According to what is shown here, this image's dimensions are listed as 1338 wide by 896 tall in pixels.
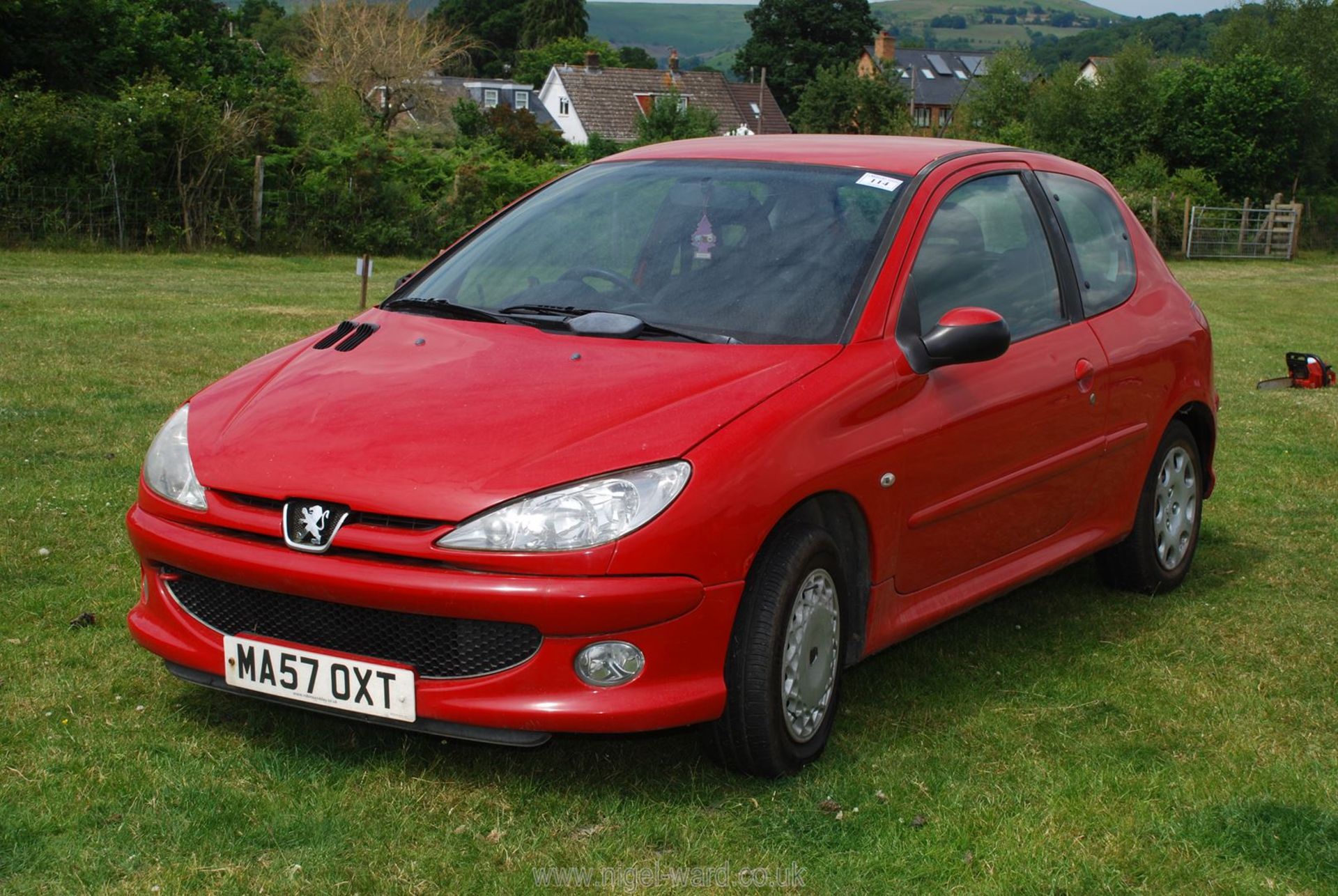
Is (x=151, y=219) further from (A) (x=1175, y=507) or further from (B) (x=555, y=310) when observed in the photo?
(B) (x=555, y=310)

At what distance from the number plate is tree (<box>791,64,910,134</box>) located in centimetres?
5857

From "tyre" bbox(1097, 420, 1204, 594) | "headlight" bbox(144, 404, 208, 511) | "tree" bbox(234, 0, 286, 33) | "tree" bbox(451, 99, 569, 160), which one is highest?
"tree" bbox(234, 0, 286, 33)

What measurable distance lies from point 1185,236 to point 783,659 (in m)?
39.5

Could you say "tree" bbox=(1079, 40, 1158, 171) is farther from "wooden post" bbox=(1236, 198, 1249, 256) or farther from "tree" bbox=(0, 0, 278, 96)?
"tree" bbox=(0, 0, 278, 96)

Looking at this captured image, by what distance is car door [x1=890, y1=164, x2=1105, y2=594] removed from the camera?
185 inches

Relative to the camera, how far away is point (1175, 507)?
6484 mm

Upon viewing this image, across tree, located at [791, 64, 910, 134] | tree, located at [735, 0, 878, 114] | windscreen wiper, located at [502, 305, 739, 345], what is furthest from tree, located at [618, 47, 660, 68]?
windscreen wiper, located at [502, 305, 739, 345]

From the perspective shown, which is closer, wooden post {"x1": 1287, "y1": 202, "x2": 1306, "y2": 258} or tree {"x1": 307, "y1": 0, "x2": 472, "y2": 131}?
wooden post {"x1": 1287, "y1": 202, "x2": 1306, "y2": 258}

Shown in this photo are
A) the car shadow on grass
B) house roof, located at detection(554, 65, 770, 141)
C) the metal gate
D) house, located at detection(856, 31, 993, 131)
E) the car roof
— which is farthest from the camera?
house, located at detection(856, 31, 993, 131)

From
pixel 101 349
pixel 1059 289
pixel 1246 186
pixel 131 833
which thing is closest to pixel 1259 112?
pixel 1246 186

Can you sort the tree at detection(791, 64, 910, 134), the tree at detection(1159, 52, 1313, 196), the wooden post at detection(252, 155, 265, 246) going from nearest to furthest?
the wooden post at detection(252, 155, 265, 246), the tree at detection(1159, 52, 1313, 196), the tree at detection(791, 64, 910, 134)

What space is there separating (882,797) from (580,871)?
92 cm

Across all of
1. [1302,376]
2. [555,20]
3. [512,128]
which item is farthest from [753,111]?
[1302,376]

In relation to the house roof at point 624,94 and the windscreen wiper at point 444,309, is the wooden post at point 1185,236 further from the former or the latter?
the house roof at point 624,94
